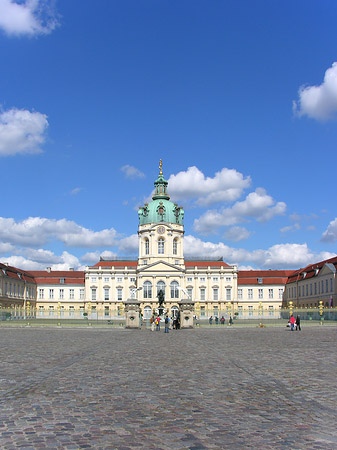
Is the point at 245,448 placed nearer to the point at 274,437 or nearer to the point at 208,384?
the point at 274,437

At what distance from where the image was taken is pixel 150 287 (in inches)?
3789

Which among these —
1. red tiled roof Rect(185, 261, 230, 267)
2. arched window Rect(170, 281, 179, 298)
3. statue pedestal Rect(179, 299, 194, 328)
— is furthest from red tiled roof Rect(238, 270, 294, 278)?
statue pedestal Rect(179, 299, 194, 328)

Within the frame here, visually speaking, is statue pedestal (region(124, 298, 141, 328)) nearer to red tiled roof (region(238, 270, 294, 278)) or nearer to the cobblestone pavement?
the cobblestone pavement

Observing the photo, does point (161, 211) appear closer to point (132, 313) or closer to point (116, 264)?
point (116, 264)

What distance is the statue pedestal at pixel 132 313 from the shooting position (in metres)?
45.0

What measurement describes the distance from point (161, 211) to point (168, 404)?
88.7 meters

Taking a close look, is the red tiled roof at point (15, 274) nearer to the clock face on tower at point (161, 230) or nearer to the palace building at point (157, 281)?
the palace building at point (157, 281)

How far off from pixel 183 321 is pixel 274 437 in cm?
3882

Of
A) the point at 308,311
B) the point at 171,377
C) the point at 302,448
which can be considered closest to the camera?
the point at 302,448

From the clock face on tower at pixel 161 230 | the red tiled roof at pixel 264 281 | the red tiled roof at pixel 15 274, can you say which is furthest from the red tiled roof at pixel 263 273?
the red tiled roof at pixel 15 274

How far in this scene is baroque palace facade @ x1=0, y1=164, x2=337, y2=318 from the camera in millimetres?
95312

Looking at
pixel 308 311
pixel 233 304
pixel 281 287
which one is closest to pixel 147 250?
pixel 233 304

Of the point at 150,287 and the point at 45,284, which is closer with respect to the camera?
the point at 150,287

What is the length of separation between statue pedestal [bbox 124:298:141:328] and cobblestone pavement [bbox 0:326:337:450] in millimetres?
27816
